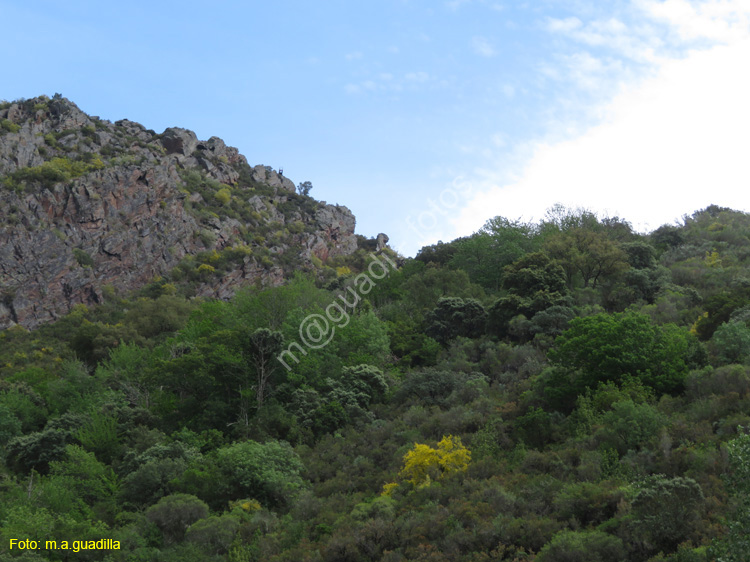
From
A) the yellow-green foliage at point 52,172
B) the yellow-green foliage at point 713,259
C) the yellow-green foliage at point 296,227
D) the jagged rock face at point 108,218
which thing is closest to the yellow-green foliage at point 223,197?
the jagged rock face at point 108,218

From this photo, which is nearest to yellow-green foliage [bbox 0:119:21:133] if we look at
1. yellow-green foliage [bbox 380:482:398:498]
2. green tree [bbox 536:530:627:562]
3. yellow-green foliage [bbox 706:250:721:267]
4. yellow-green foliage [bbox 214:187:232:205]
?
yellow-green foliage [bbox 214:187:232:205]

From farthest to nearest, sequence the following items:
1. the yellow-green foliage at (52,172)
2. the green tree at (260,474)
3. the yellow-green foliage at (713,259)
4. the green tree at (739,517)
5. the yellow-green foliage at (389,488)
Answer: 1. the yellow-green foliage at (52,172)
2. the yellow-green foliage at (713,259)
3. the green tree at (260,474)
4. the yellow-green foliage at (389,488)
5. the green tree at (739,517)

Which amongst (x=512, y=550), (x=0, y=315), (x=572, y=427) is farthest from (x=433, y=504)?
(x=0, y=315)

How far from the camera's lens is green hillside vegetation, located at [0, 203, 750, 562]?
54.1ft

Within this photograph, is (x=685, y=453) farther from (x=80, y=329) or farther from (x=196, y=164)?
(x=196, y=164)

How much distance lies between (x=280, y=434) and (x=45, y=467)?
11664mm

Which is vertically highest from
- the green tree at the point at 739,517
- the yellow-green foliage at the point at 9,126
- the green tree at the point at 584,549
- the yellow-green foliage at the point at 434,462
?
the yellow-green foliage at the point at 9,126

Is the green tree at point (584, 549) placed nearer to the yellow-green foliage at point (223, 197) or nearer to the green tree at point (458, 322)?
the green tree at point (458, 322)

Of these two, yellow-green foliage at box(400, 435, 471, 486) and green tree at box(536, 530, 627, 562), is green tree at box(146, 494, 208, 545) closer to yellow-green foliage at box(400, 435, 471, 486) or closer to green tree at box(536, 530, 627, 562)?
yellow-green foliage at box(400, 435, 471, 486)

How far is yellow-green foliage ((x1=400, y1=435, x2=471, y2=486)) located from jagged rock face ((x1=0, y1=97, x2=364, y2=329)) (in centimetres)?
5089

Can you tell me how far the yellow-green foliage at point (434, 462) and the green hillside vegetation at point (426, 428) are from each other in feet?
0.27

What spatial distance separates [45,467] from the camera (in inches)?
1225

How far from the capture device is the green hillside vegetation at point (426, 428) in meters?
16.5

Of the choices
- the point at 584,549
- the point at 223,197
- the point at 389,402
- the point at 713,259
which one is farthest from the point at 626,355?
the point at 223,197
